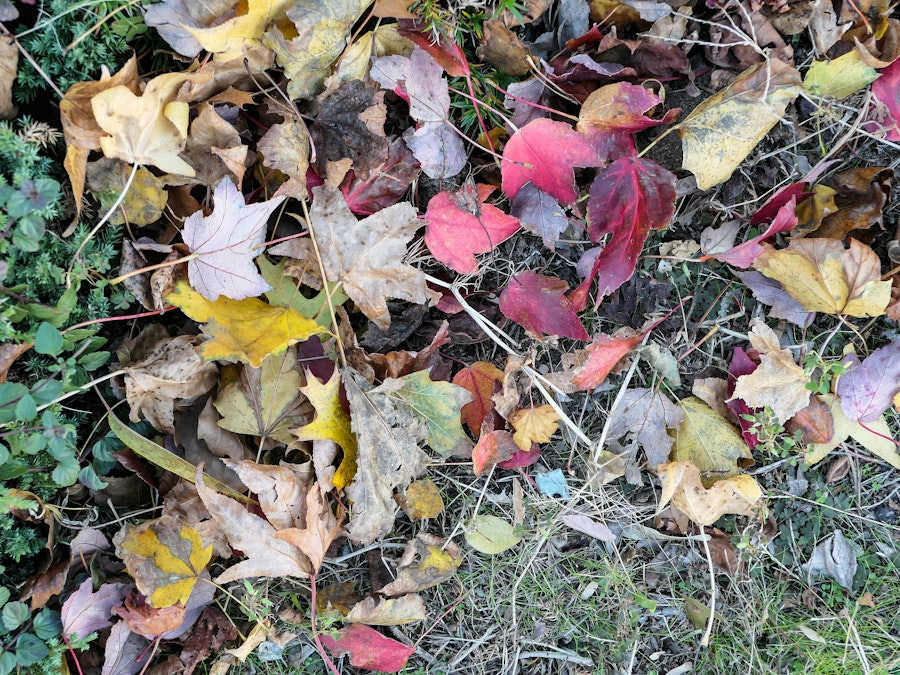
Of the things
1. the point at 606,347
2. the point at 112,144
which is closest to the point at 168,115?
the point at 112,144

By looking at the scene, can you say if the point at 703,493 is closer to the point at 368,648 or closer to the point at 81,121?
the point at 368,648

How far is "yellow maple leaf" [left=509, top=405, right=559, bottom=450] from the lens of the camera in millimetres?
1600

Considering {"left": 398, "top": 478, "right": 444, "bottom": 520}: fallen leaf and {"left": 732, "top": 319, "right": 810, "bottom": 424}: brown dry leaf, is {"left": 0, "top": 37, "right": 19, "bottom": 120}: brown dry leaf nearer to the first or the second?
{"left": 398, "top": 478, "right": 444, "bottom": 520}: fallen leaf

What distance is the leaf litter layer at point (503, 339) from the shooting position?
4.70ft

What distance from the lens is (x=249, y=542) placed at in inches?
58.2

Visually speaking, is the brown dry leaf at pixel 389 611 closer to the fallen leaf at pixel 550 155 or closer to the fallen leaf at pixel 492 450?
the fallen leaf at pixel 492 450

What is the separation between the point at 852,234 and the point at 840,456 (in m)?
0.60

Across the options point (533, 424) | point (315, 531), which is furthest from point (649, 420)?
point (315, 531)

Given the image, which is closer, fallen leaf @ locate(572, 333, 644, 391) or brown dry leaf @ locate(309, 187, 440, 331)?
brown dry leaf @ locate(309, 187, 440, 331)

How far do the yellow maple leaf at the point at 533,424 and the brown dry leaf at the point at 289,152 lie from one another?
2.49 feet

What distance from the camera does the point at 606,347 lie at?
159cm

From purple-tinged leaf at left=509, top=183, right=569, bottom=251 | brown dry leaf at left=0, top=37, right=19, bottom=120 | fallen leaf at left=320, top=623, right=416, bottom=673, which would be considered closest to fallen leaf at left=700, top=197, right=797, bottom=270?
purple-tinged leaf at left=509, top=183, right=569, bottom=251

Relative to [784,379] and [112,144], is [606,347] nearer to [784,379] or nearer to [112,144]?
[784,379]

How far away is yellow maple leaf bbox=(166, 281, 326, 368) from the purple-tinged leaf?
22.8 inches
